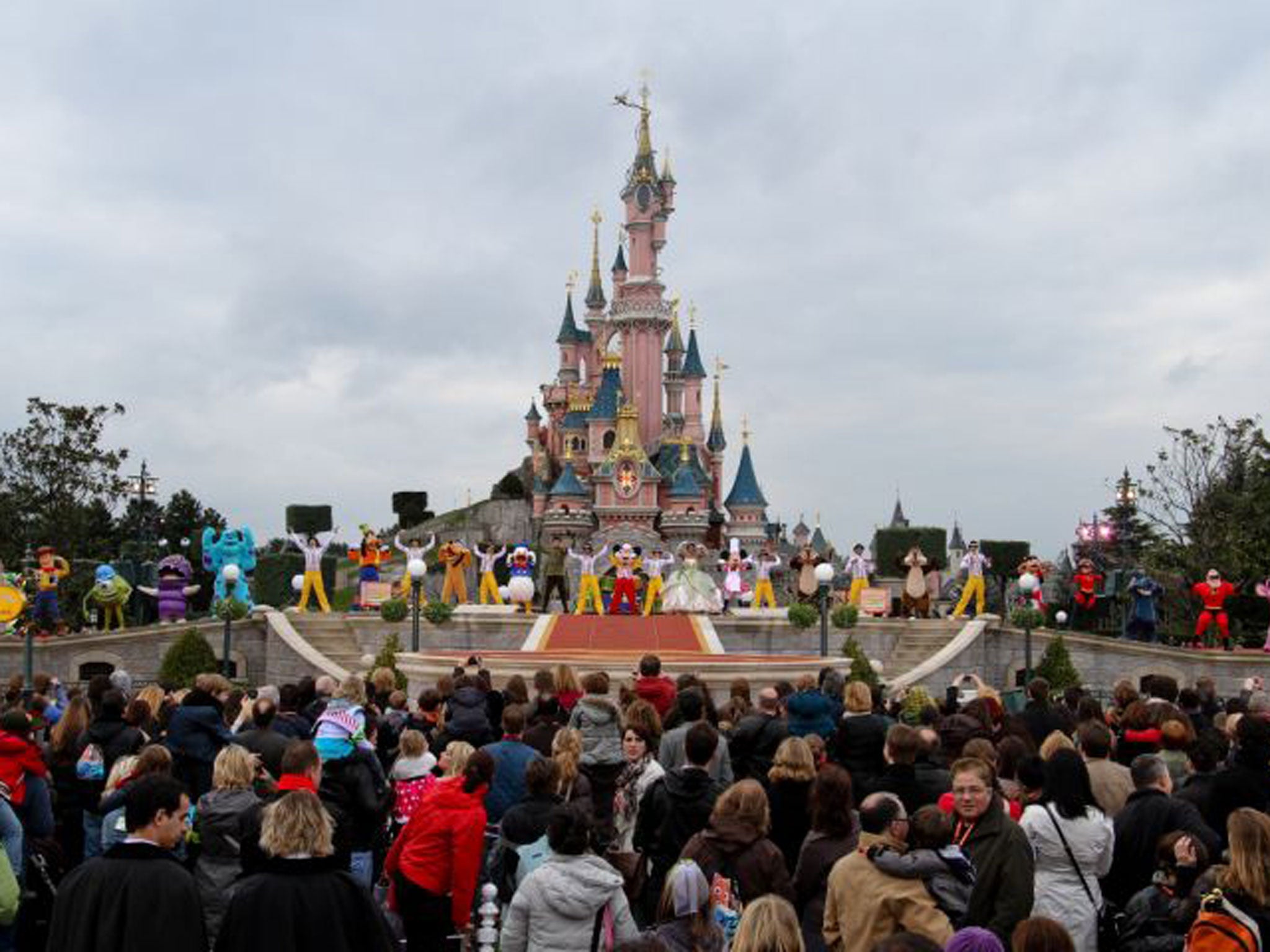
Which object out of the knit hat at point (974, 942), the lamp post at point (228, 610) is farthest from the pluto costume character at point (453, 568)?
the knit hat at point (974, 942)

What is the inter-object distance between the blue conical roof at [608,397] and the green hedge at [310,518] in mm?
29728

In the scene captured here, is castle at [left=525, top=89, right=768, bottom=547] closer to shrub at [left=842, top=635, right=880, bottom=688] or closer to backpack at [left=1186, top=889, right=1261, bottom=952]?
shrub at [left=842, top=635, right=880, bottom=688]

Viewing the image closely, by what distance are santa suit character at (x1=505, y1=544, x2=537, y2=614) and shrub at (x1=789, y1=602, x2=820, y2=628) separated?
712 cm

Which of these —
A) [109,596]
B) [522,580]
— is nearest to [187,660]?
[109,596]

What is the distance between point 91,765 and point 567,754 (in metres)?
3.26

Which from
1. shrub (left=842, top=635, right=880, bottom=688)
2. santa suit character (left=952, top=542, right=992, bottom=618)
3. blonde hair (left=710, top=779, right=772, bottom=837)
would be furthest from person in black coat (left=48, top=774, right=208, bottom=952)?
santa suit character (left=952, top=542, right=992, bottom=618)

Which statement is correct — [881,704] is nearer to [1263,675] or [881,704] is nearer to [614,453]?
[1263,675]

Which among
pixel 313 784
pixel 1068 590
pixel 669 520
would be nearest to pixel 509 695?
pixel 313 784

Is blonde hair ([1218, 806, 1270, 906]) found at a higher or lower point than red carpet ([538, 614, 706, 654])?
lower

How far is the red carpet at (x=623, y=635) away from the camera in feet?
101

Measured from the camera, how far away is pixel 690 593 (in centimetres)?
3506

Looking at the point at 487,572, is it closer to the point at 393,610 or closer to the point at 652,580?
the point at 393,610

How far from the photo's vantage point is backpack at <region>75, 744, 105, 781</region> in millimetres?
8445

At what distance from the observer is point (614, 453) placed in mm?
67812
